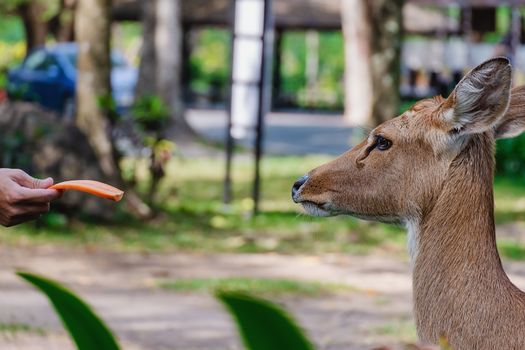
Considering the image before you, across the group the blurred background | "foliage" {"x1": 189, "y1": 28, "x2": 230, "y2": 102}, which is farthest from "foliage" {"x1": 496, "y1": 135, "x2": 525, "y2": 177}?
"foliage" {"x1": 189, "y1": 28, "x2": 230, "y2": 102}

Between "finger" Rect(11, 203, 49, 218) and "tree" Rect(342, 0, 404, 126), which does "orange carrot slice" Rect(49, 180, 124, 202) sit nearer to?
"finger" Rect(11, 203, 49, 218)

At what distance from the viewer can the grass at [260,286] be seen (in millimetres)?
8477

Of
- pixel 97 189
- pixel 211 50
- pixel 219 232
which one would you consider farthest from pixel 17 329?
pixel 211 50

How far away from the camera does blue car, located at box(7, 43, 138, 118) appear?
23.8 meters

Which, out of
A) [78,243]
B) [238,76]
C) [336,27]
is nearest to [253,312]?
[78,243]

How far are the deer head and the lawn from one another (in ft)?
19.8

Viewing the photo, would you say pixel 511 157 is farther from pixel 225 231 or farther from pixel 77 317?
pixel 77 317

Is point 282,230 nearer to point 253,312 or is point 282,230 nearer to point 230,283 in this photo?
point 230,283

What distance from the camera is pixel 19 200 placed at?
290cm

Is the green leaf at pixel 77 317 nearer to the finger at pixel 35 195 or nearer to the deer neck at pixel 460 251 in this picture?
the finger at pixel 35 195

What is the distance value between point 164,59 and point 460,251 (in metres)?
19.1

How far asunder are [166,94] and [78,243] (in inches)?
474

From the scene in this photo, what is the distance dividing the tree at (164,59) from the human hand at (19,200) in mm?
18983

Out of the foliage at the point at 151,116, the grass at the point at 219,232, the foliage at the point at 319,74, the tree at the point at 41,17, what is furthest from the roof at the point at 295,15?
the foliage at the point at 151,116
